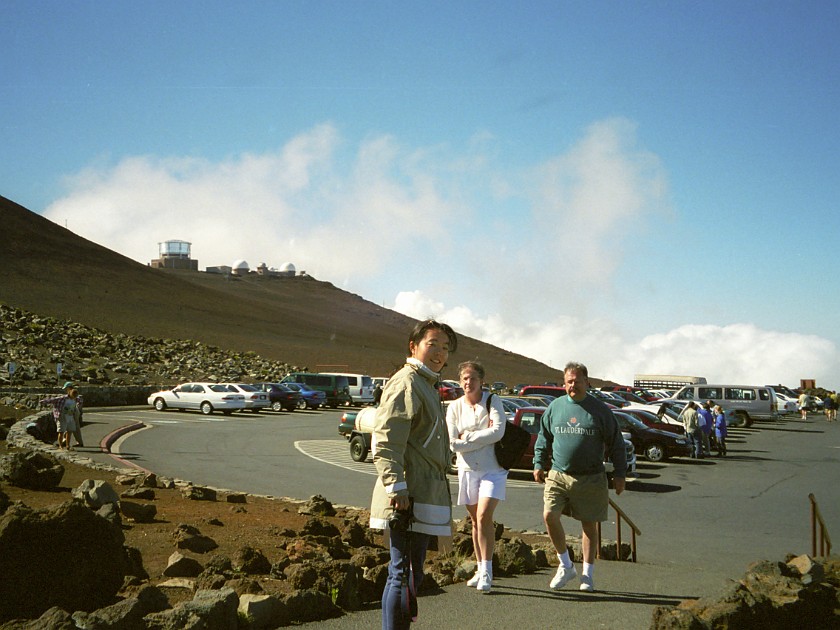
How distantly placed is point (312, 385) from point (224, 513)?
36.1m

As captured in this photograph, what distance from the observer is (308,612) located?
554 cm

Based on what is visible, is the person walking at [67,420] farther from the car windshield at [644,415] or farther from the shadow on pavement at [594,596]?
the shadow on pavement at [594,596]

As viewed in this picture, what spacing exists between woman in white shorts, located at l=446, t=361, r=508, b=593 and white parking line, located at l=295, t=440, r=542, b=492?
29.6ft

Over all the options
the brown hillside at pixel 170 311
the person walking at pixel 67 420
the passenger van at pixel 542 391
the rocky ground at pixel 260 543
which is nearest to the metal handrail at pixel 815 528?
the rocky ground at pixel 260 543

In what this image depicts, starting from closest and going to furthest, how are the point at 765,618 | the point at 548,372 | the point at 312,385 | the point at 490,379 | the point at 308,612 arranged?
the point at 765,618, the point at 308,612, the point at 312,385, the point at 490,379, the point at 548,372

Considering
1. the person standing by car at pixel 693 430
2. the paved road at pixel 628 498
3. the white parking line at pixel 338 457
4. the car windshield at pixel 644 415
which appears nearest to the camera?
the paved road at pixel 628 498

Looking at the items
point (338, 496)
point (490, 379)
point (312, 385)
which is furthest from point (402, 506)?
point (490, 379)

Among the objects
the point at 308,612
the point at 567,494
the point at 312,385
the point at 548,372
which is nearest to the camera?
the point at 308,612

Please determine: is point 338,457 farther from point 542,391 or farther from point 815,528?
point 542,391

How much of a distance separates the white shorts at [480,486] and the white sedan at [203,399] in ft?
106

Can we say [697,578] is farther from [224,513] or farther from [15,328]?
[15,328]

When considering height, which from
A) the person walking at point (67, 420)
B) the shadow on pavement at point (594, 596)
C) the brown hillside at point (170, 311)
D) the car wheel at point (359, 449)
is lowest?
the shadow on pavement at point (594, 596)

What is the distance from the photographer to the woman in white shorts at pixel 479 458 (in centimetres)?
652

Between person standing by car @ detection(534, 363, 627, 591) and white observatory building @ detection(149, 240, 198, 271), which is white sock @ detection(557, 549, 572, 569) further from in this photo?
white observatory building @ detection(149, 240, 198, 271)
